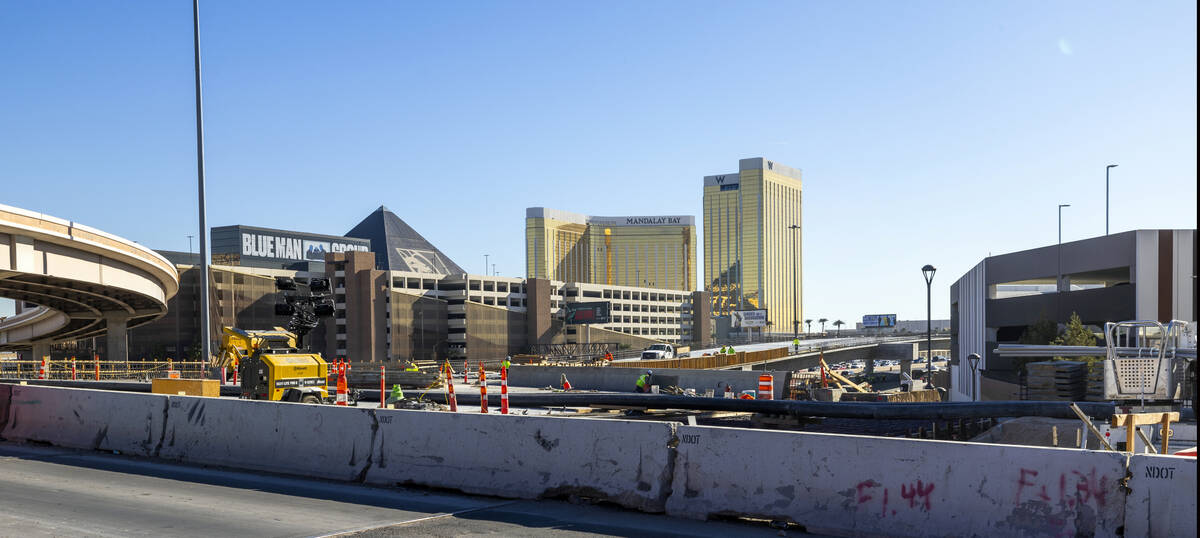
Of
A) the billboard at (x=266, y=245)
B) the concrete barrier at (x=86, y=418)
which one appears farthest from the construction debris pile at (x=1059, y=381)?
the billboard at (x=266, y=245)

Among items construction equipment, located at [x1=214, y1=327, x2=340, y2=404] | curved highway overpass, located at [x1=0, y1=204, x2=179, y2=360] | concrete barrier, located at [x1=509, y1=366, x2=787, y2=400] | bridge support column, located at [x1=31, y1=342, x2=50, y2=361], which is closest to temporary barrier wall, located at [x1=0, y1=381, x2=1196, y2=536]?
construction equipment, located at [x1=214, y1=327, x2=340, y2=404]

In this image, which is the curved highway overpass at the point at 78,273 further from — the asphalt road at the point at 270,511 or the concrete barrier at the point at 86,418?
the asphalt road at the point at 270,511

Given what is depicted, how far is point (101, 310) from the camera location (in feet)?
200

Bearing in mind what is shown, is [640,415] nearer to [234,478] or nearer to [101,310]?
[234,478]

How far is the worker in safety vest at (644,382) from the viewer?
33156 millimetres

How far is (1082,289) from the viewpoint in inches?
2152

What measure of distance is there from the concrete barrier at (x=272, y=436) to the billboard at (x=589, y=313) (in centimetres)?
12523

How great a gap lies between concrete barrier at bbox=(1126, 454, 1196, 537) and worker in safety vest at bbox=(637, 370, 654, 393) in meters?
25.6

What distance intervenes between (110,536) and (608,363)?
57.1 m

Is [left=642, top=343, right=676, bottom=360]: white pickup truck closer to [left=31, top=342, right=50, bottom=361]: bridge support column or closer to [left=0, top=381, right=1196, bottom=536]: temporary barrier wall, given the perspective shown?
[left=31, top=342, right=50, bottom=361]: bridge support column

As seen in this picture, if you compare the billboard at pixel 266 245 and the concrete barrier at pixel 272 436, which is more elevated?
the billboard at pixel 266 245

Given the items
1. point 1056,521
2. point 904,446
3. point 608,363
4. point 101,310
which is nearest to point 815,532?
point 904,446

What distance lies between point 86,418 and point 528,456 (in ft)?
30.8

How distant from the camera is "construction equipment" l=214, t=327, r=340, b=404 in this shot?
67.5 ft
